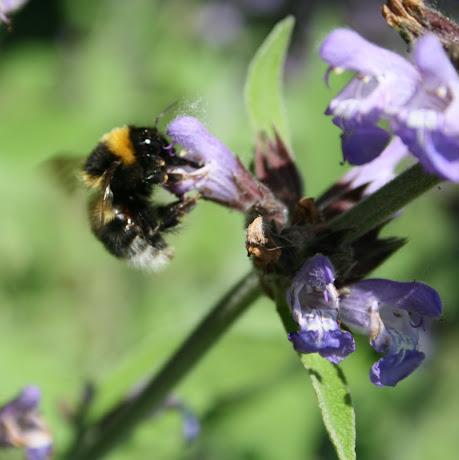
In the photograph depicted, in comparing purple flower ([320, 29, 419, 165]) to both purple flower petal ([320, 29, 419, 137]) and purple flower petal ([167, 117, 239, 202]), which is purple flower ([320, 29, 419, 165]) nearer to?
purple flower petal ([320, 29, 419, 137])

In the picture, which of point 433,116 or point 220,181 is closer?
point 433,116

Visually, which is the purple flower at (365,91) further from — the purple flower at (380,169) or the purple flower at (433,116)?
the purple flower at (380,169)

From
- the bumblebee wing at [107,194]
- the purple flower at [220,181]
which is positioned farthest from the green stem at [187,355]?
the bumblebee wing at [107,194]

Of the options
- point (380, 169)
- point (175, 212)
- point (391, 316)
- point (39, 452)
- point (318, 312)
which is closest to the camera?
point (318, 312)

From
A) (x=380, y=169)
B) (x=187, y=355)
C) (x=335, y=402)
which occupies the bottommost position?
(x=187, y=355)

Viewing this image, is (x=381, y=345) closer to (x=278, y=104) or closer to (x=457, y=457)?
(x=278, y=104)

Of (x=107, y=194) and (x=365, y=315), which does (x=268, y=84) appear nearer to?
(x=107, y=194)

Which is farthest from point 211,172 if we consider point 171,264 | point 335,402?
point 171,264
